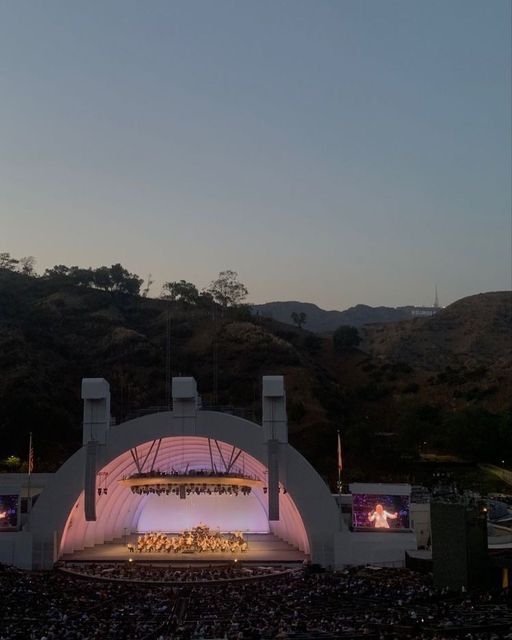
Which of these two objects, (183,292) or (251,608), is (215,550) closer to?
(251,608)

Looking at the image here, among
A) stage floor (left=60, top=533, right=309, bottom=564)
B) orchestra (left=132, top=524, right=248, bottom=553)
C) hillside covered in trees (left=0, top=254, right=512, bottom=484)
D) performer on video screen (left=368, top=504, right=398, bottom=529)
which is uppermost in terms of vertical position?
hillside covered in trees (left=0, top=254, right=512, bottom=484)

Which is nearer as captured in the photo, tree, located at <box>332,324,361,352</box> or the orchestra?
the orchestra

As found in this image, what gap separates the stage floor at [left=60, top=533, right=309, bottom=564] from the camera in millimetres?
30469

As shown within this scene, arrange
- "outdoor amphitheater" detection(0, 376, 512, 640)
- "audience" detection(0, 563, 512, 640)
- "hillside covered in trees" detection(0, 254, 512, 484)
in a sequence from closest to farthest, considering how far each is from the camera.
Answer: "audience" detection(0, 563, 512, 640)
"outdoor amphitheater" detection(0, 376, 512, 640)
"hillside covered in trees" detection(0, 254, 512, 484)

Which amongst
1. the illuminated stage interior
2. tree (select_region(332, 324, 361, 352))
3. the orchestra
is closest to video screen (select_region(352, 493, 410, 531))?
the illuminated stage interior

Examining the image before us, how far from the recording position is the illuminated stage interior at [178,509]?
103ft

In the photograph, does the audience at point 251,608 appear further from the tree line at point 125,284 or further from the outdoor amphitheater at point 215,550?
the tree line at point 125,284

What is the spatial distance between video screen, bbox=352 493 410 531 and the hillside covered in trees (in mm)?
22997

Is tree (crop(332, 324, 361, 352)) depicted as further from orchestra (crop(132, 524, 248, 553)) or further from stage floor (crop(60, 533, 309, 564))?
orchestra (crop(132, 524, 248, 553))

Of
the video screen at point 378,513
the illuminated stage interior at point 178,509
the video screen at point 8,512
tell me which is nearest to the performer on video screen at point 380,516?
the video screen at point 378,513

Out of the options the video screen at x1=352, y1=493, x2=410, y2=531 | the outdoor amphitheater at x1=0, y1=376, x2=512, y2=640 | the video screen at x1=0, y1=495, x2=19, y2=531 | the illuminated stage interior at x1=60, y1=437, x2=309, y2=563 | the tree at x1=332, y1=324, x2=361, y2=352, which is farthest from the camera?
the tree at x1=332, y1=324, x2=361, y2=352

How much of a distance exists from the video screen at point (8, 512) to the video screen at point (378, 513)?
44.0 ft

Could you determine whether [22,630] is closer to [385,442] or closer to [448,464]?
[448,464]

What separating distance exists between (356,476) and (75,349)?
42.0m
